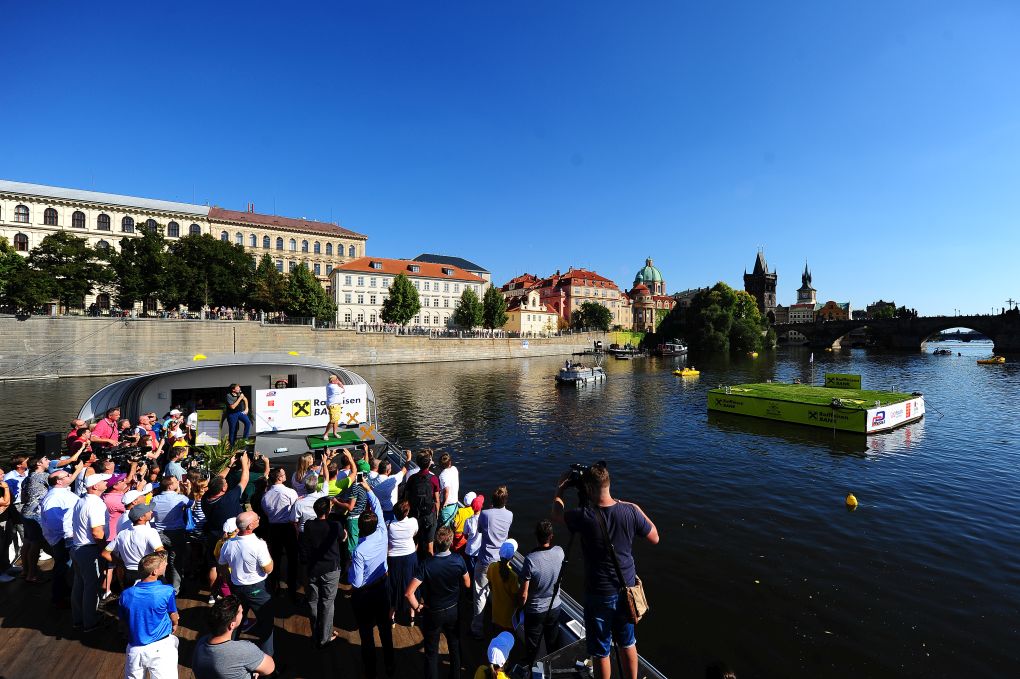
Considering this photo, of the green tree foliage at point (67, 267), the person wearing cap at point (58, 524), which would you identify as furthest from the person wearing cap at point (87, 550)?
the green tree foliage at point (67, 267)

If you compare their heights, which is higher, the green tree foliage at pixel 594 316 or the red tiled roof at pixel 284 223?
the red tiled roof at pixel 284 223

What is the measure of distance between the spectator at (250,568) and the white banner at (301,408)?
34.7 ft

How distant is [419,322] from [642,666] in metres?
90.0

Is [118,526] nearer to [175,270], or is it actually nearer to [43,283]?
[43,283]

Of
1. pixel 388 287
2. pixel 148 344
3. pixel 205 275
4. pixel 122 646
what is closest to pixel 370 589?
pixel 122 646

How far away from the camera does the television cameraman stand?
484 cm

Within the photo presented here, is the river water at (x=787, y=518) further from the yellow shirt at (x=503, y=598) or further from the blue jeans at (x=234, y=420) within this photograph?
the blue jeans at (x=234, y=420)

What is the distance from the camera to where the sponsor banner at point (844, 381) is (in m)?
33.3

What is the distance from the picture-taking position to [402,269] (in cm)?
9125

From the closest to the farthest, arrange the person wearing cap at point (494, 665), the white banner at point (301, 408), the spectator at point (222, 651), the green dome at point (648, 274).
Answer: the spectator at point (222, 651) < the person wearing cap at point (494, 665) < the white banner at point (301, 408) < the green dome at point (648, 274)

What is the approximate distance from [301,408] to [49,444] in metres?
6.44

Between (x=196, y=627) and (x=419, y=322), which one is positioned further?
(x=419, y=322)

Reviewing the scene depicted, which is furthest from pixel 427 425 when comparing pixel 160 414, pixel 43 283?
pixel 43 283

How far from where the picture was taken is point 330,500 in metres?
6.45
